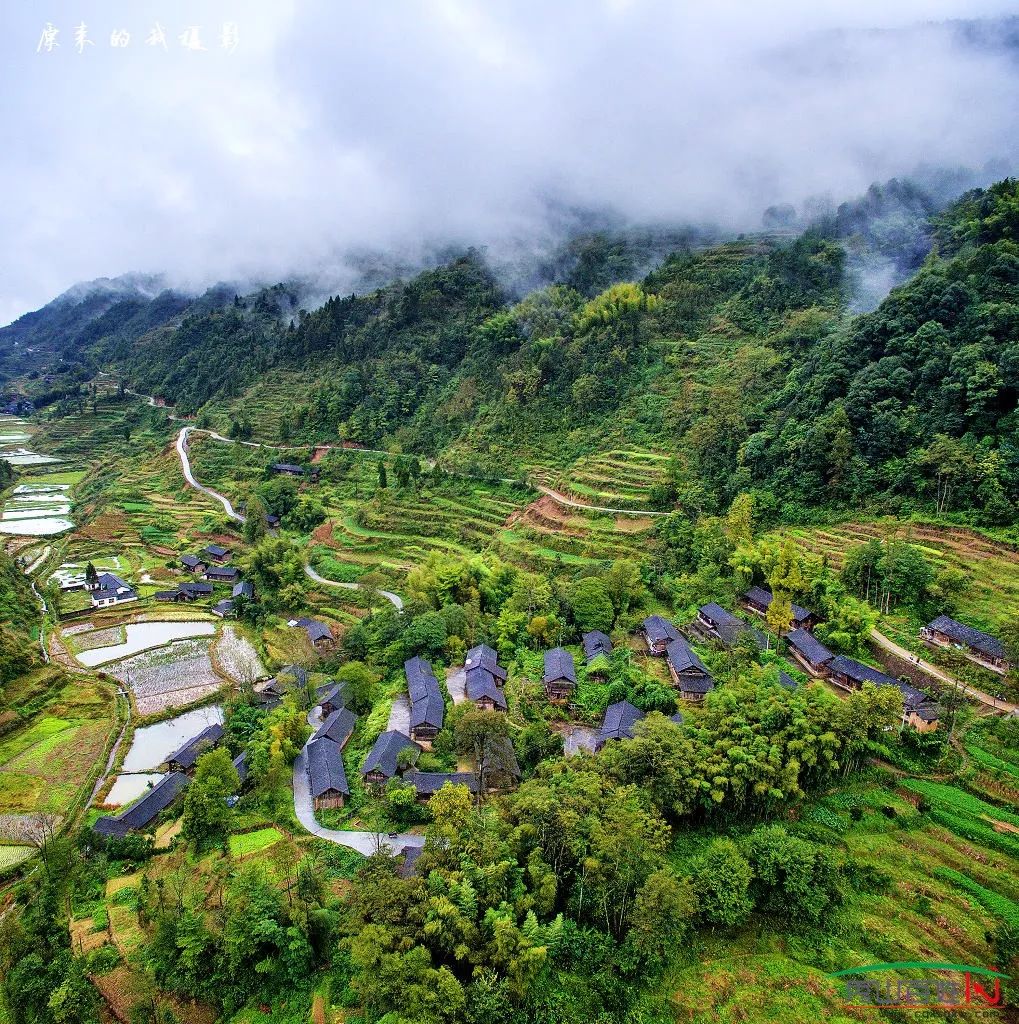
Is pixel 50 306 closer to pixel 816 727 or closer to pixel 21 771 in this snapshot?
pixel 21 771

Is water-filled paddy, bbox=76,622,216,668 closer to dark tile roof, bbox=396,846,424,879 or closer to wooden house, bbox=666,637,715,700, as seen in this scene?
dark tile roof, bbox=396,846,424,879

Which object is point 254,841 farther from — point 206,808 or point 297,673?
point 297,673

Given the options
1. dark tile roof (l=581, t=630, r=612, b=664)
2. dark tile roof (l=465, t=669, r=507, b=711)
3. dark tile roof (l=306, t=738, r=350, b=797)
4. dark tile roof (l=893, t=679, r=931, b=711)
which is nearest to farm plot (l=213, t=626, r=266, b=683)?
dark tile roof (l=306, t=738, r=350, b=797)

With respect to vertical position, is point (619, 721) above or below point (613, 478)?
below

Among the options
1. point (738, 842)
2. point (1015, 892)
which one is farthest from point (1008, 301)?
point (738, 842)

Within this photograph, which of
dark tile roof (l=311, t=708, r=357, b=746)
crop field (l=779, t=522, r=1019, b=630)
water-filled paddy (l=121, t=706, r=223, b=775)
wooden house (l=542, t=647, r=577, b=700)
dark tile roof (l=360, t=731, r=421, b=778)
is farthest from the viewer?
water-filled paddy (l=121, t=706, r=223, b=775)

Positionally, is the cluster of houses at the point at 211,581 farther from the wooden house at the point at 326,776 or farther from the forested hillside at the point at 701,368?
the wooden house at the point at 326,776

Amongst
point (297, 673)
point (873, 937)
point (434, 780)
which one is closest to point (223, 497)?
point (297, 673)
